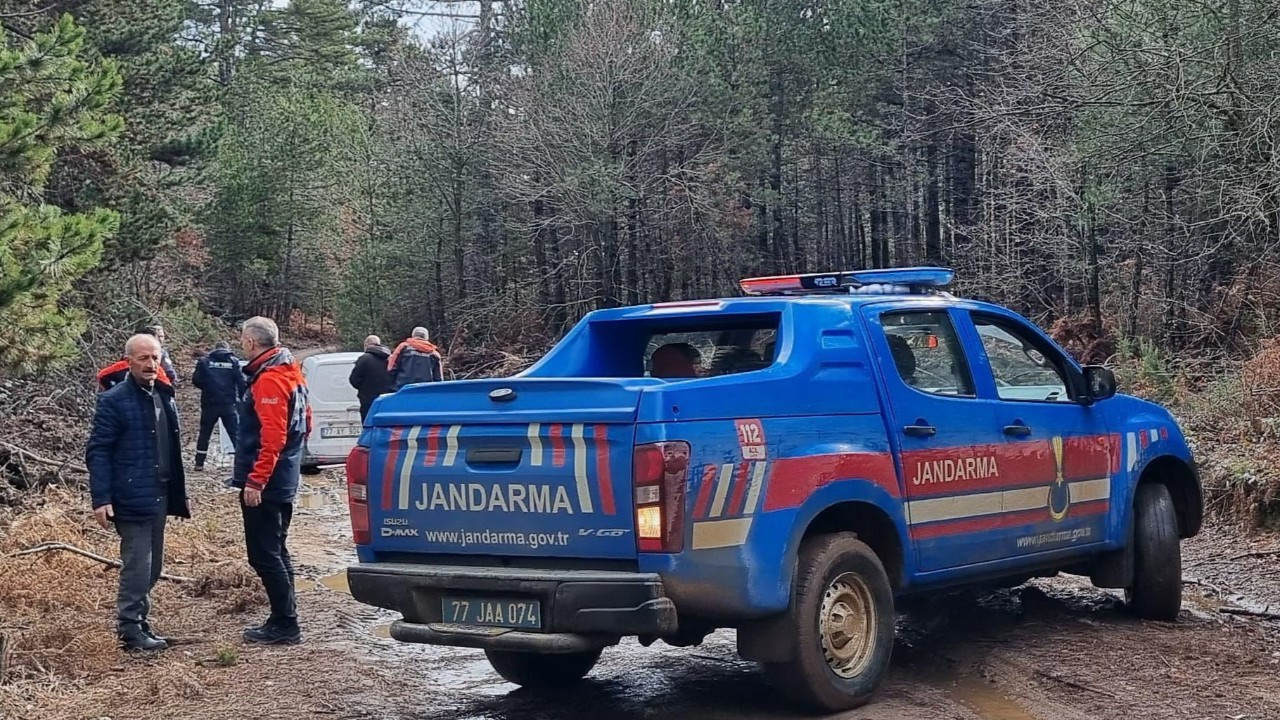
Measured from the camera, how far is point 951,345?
22.3 ft

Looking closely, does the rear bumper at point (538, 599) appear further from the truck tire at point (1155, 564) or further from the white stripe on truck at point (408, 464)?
the truck tire at point (1155, 564)

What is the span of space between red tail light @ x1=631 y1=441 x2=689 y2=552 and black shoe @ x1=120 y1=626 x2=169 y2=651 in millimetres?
3770

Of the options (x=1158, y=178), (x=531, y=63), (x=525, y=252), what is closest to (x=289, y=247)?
(x=525, y=252)

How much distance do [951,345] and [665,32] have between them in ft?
91.8

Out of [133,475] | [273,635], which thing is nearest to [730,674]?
[273,635]

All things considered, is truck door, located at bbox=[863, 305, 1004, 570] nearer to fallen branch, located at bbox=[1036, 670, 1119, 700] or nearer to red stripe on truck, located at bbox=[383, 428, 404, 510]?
fallen branch, located at bbox=[1036, 670, 1119, 700]

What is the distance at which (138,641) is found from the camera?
7.44 m

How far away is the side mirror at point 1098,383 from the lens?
7.27 meters

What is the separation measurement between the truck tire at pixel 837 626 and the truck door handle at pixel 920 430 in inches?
23.6

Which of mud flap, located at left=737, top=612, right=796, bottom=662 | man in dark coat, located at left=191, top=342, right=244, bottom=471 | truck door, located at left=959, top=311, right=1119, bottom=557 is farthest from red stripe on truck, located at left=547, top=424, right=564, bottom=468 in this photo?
man in dark coat, located at left=191, top=342, right=244, bottom=471

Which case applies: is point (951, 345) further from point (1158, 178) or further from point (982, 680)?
point (1158, 178)

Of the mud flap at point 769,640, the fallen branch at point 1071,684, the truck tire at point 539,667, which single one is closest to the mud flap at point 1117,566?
the fallen branch at point 1071,684

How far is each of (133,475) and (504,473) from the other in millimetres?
3099

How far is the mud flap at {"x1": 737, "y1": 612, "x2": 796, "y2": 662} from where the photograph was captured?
5457mm
